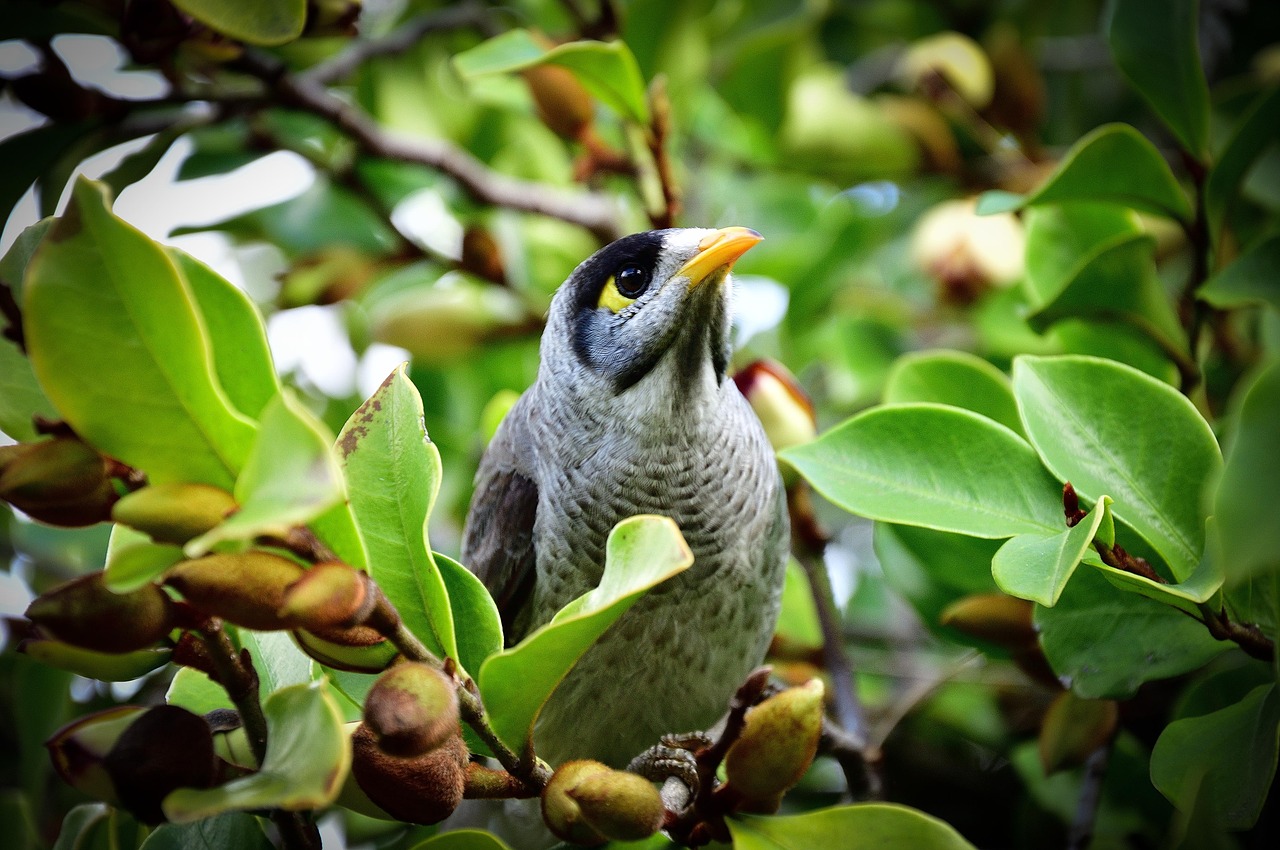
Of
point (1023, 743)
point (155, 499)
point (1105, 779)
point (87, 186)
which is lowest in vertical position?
point (1023, 743)

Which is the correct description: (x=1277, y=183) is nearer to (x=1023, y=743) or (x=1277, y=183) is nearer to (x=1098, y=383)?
(x=1098, y=383)

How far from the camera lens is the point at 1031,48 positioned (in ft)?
9.78

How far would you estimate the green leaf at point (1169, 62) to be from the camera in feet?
4.94

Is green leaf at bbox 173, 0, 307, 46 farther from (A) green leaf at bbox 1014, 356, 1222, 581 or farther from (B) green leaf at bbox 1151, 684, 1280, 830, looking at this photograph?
(B) green leaf at bbox 1151, 684, 1280, 830

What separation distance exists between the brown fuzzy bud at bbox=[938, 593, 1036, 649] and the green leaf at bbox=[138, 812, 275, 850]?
3.52ft

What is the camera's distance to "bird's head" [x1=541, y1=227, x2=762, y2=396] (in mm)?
1675

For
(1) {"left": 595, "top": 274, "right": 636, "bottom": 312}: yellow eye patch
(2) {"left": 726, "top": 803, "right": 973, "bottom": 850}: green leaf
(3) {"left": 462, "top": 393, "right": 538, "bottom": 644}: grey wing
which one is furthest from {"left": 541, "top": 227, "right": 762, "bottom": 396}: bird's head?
(2) {"left": 726, "top": 803, "right": 973, "bottom": 850}: green leaf

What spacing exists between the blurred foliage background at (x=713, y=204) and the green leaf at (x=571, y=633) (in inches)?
33.3

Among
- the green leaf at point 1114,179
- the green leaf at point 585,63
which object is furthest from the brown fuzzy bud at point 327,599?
the green leaf at point 1114,179

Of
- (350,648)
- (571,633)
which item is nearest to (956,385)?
(571,633)

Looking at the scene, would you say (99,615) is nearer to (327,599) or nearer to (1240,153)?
(327,599)

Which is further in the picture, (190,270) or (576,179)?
(576,179)

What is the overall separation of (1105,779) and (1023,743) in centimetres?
32

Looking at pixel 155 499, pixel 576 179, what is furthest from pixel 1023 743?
pixel 155 499
